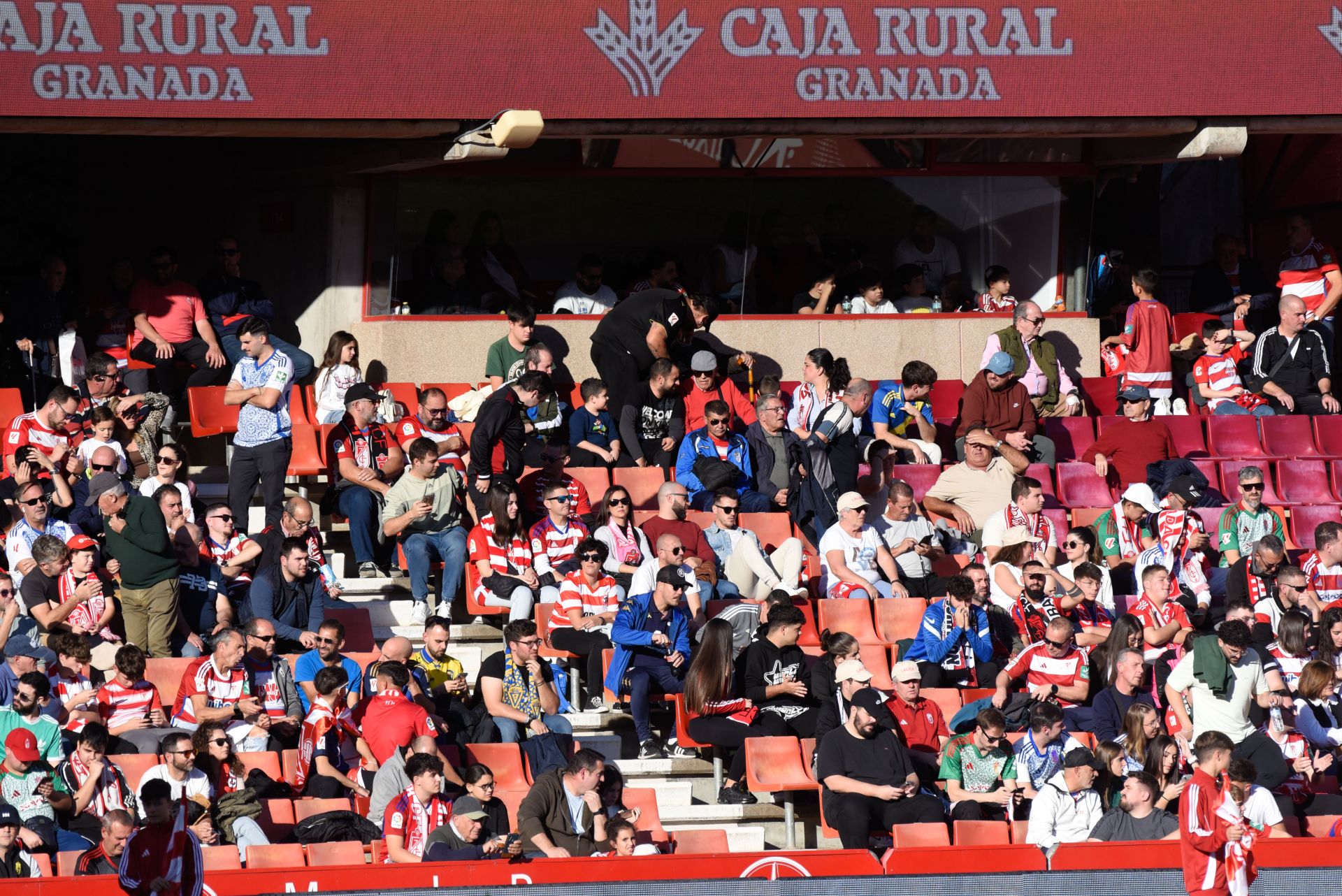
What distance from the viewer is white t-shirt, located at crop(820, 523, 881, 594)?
1290 centimetres

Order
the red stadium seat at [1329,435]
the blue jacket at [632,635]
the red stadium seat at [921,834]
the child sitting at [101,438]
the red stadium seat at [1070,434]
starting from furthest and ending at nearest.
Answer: the red stadium seat at [1329,435]
the red stadium seat at [1070,434]
the child sitting at [101,438]
the blue jacket at [632,635]
the red stadium seat at [921,834]

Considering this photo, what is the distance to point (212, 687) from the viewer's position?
36.1ft

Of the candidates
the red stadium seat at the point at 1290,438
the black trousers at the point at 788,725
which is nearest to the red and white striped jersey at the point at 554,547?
the black trousers at the point at 788,725

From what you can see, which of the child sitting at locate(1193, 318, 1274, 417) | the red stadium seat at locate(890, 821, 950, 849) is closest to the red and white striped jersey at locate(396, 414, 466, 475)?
the red stadium seat at locate(890, 821, 950, 849)

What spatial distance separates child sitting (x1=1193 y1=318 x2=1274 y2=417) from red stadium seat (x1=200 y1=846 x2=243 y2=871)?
29.3ft

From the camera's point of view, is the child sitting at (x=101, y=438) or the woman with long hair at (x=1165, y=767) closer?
the woman with long hair at (x=1165, y=767)

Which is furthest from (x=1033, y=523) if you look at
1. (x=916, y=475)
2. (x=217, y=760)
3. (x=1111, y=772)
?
(x=217, y=760)

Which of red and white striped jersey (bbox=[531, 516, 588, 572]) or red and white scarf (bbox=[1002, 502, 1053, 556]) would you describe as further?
red and white scarf (bbox=[1002, 502, 1053, 556])

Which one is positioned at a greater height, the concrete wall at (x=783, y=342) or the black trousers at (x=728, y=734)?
the concrete wall at (x=783, y=342)

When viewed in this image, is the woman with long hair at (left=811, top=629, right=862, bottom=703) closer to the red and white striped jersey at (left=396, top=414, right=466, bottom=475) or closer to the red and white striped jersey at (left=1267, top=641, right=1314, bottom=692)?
the red and white striped jersey at (left=1267, top=641, right=1314, bottom=692)

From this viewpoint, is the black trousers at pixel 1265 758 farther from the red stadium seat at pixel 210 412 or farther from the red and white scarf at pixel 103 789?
the red stadium seat at pixel 210 412

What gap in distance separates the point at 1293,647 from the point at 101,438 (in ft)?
24.7

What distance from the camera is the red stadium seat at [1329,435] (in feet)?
50.2

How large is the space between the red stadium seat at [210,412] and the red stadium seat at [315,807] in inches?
176
